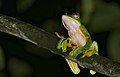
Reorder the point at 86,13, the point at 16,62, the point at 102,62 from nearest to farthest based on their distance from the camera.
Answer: the point at 102,62 < the point at 86,13 < the point at 16,62

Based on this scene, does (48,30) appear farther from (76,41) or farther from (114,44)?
(76,41)

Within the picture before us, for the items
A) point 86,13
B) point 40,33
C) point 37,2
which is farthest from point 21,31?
point 37,2

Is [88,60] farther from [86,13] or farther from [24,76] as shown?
[24,76]

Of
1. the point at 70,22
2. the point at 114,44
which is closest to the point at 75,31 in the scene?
the point at 70,22

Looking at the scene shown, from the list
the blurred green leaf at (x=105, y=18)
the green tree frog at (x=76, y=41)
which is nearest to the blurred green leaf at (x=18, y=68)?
the blurred green leaf at (x=105, y=18)

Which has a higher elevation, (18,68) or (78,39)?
(78,39)
